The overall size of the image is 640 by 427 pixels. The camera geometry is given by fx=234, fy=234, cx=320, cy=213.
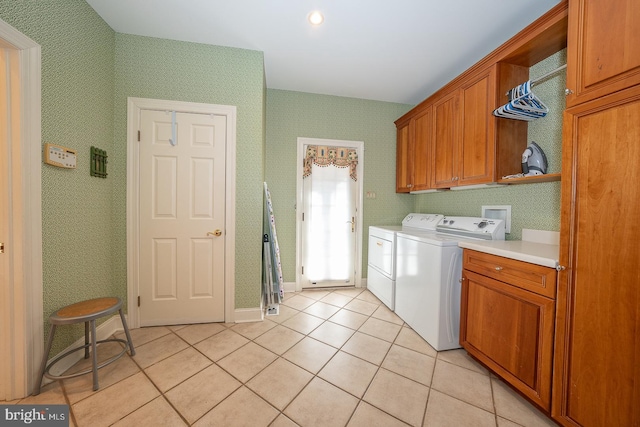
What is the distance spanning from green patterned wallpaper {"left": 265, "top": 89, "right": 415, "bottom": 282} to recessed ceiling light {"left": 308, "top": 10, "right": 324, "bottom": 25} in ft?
4.19

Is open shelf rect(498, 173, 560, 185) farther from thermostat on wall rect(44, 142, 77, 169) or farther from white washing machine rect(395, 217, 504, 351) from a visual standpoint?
thermostat on wall rect(44, 142, 77, 169)

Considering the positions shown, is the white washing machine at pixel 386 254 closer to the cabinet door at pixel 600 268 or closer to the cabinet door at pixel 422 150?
the cabinet door at pixel 422 150

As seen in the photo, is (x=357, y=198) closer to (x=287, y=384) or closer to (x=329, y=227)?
(x=329, y=227)

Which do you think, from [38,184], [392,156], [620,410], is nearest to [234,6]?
[38,184]

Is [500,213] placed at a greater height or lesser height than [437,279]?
greater

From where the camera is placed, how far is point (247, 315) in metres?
2.36

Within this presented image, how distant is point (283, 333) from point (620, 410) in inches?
79.7

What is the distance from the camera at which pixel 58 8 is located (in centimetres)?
156

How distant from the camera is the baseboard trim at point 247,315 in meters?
2.35

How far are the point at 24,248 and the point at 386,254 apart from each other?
114 inches

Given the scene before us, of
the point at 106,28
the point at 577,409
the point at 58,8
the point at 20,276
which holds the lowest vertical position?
the point at 577,409

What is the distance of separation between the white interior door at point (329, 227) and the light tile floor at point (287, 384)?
44.1 inches

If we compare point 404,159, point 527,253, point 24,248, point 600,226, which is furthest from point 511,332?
point 24,248

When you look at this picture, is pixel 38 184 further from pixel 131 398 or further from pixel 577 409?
pixel 577 409
